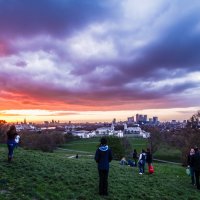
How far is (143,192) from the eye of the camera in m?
16.3

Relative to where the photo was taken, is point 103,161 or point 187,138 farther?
point 187,138

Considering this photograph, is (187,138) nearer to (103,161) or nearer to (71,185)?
(71,185)

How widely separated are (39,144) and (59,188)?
7991 centimetres

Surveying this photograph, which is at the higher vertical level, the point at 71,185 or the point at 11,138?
the point at 11,138

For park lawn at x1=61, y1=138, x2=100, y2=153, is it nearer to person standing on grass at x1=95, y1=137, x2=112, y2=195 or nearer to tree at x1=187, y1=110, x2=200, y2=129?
tree at x1=187, y1=110, x2=200, y2=129

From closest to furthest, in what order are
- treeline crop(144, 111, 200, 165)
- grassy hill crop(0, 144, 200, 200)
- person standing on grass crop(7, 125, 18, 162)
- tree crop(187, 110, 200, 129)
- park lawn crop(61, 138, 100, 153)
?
grassy hill crop(0, 144, 200, 200), person standing on grass crop(7, 125, 18, 162), treeline crop(144, 111, 200, 165), tree crop(187, 110, 200, 129), park lawn crop(61, 138, 100, 153)

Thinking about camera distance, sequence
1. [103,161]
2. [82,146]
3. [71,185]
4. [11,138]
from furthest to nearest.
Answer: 1. [82,146]
2. [11,138]
3. [71,185]
4. [103,161]

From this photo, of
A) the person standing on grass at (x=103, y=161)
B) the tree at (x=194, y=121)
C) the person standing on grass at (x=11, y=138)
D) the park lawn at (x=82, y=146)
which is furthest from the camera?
the park lawn at (x=82, y=146)

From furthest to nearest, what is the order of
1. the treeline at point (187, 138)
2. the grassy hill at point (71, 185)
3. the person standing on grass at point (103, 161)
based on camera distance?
the treeline at point (187, 138) < the person standing on grass at point (103, 161) < the grassy hill at point (71, 185)

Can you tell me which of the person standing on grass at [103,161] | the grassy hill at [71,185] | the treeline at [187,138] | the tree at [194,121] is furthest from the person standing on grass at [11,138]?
the tree at [194,121]

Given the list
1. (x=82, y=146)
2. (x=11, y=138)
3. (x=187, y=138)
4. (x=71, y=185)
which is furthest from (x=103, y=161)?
(x=82, y=146)

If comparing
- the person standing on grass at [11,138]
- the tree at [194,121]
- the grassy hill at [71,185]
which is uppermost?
the tree at [194,121]

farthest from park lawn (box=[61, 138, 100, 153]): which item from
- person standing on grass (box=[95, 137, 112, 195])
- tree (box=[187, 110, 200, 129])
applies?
person standing on grass (box=[95, 137, 112, 195])

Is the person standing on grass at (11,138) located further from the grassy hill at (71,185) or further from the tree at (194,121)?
the tree at (194,121)
